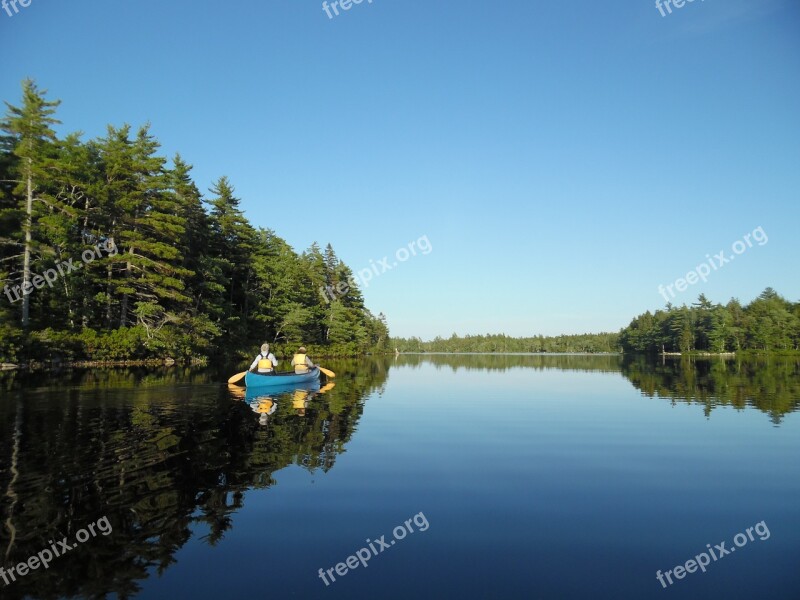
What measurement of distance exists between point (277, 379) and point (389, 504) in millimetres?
15562

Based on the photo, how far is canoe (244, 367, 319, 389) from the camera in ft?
67.6

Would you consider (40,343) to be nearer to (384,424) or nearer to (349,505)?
(384,424)

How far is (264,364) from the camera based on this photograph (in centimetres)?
2236

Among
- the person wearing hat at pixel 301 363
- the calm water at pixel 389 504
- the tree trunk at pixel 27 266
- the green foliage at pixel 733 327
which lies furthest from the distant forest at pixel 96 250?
the green foliage at pixel 733 327

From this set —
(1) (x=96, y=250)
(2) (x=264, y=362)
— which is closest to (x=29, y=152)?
(1) (x=96, y=250)

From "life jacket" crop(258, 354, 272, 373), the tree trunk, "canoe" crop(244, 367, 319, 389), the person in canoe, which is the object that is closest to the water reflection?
"canoe" crop(244, 367, 319, 389)

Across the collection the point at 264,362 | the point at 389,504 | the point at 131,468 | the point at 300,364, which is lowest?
the point at 389,504

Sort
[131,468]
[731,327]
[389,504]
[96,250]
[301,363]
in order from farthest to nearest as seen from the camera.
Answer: [731,327] < [96,250] < [301,363] < [131,468] < [389,504]

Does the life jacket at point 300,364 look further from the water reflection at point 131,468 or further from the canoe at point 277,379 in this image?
the water reflection at point 131,468

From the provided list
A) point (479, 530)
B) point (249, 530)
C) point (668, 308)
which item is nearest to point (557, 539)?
point (479, 530)

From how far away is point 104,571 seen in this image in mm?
5016

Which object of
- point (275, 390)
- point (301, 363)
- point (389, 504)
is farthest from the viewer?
point (301, 363)

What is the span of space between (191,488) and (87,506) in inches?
55.0

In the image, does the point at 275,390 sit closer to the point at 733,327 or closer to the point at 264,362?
the point at 264,362
